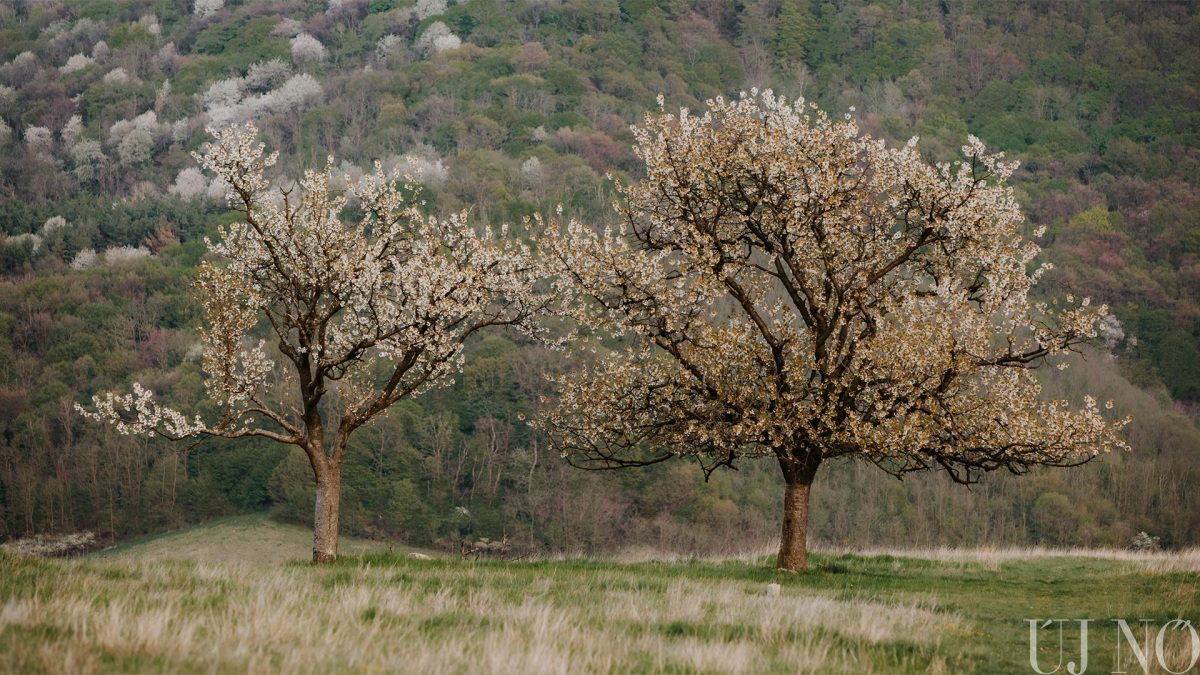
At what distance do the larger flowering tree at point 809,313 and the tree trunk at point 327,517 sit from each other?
19.0 ft

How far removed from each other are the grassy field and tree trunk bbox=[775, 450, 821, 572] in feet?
5.72

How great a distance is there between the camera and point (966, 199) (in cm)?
2431

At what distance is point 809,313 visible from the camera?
26.3 meters

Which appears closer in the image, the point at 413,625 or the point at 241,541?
the point at 413,625

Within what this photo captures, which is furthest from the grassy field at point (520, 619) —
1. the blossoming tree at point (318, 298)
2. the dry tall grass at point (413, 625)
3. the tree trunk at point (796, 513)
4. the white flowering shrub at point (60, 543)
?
the white flowering shrub at point (60, 543)

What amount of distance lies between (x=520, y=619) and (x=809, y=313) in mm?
14923

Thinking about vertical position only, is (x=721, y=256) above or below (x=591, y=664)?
above

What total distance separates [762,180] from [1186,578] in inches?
510

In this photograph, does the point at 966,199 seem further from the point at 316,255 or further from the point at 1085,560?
the point at 316,255

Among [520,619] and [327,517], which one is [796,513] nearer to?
[327,517]

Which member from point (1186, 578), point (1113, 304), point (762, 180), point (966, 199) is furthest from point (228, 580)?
point (1113, 304)

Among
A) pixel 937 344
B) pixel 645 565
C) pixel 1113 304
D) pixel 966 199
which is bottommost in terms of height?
pixel 645 565


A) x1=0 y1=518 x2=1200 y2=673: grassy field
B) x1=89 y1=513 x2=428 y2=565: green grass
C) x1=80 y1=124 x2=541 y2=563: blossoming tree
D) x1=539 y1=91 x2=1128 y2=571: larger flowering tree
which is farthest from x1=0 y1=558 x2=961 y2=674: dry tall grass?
x1=89 y1=513 x2=428 y2=565: green grass

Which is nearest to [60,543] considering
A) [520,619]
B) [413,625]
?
[520,619]
